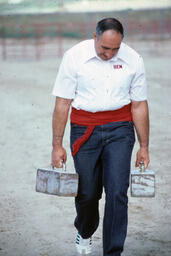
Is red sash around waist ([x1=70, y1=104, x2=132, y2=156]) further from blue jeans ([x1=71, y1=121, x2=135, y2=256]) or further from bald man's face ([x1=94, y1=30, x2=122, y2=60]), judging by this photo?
bald man's face ([x1=94, y1=30, x2=122, y2=60])

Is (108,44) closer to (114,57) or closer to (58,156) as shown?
(114,57)

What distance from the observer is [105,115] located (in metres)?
3.92

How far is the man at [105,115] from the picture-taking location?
3.83 m

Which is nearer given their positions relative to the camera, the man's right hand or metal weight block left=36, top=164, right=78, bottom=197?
metal weight block left=36, top=164, right=78, bottom=197

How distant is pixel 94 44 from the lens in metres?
3.90

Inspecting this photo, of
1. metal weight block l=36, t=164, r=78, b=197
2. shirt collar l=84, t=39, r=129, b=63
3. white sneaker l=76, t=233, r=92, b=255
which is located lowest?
white sneaker l=76, t=233, r=92, b=255

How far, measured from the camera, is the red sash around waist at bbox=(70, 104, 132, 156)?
12.9 ft

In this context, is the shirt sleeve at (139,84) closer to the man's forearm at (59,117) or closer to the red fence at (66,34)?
the man's forearm at (59,117)

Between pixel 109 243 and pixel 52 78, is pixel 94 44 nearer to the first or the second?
pixel 109 243

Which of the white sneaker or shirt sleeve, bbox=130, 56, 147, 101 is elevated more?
shirt sleeve, bbox=130, 56, 147, 101

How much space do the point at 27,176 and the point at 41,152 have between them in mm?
1080

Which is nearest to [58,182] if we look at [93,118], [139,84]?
[93,118]

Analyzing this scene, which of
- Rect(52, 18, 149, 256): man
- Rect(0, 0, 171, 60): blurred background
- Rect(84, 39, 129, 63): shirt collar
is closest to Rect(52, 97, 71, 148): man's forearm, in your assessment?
Rect(52, 18, 149, 256): man

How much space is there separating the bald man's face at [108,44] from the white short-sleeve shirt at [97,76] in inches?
2.6
